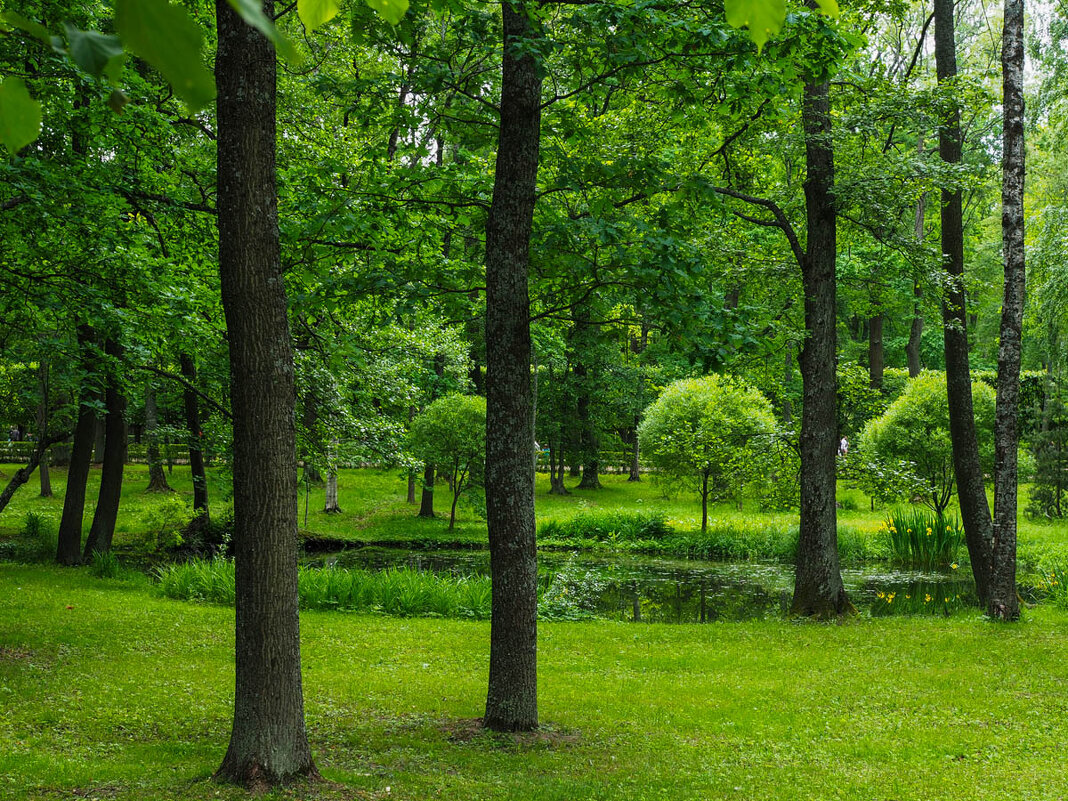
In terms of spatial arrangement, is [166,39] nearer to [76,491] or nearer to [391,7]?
[391,7]

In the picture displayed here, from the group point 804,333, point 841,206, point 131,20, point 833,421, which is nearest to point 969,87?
point 841,206

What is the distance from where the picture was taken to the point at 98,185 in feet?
26.2

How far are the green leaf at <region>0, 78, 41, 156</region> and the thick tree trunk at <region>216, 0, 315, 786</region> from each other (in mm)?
3489

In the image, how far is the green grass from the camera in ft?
16.0

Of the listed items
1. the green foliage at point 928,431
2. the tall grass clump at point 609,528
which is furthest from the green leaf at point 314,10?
the tall grass clump at point 609,528

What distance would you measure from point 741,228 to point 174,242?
825cm

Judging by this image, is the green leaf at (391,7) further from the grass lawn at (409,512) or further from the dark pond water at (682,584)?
the grass lawn at (409,512)

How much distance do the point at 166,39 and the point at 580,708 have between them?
6687 millimetres

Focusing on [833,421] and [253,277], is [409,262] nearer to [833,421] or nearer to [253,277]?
[253,277]

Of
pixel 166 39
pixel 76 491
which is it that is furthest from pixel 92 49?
pixel 76 491

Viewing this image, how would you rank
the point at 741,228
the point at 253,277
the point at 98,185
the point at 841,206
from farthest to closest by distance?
the point at 741,228 → the point at 841,206 → the point at 98,185 → the point at 253,277

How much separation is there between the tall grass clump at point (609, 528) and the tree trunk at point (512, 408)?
14.9 meters

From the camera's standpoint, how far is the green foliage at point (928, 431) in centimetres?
1888

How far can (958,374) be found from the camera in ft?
38.3
